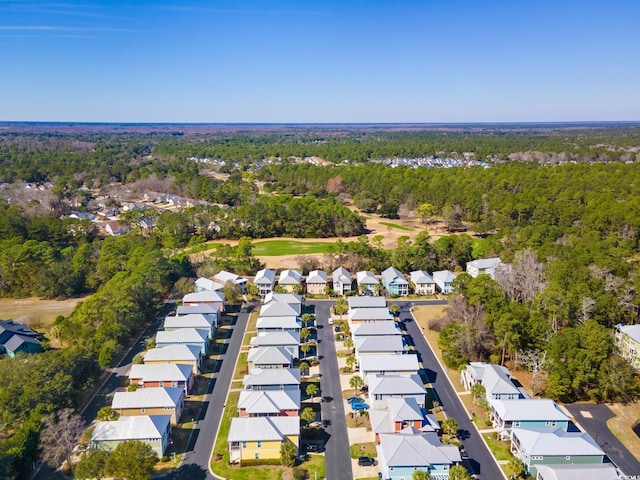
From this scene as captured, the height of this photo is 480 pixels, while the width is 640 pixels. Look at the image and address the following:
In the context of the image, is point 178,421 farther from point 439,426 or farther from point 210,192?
point 210,192

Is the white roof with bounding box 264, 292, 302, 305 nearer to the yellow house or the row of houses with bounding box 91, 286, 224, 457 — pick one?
the row of houses with bounding box 91, 286, 224, 457

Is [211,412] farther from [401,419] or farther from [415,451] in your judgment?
[415,451]

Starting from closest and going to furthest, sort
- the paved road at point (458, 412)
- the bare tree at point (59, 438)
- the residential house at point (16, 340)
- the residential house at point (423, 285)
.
→ the bare tree at point (59, 438), the paved road at point (458, 412), the residential house at point (16, 340), the residential house at point (423, 285)

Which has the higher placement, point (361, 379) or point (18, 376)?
point (18, 376)

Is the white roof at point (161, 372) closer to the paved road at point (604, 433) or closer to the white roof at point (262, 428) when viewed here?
the white roof at point (262, 428)

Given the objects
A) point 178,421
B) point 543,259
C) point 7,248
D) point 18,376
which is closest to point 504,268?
point 543,259

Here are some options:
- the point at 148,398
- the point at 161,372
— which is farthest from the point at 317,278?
the point at 148,398

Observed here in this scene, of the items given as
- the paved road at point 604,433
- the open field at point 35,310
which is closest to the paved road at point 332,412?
the paved road at point 604,433
